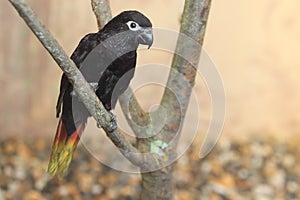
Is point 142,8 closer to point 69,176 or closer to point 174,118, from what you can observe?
point 69,176

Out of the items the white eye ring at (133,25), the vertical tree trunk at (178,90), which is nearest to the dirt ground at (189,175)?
the vertical tree trunk at (178,90)

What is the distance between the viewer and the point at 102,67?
3.66ft

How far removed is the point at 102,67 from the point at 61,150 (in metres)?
0.20

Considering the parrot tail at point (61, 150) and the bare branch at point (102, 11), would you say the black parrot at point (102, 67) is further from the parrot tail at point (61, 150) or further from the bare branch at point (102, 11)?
the bare branch at point (102, 11)

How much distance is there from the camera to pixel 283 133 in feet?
7.46

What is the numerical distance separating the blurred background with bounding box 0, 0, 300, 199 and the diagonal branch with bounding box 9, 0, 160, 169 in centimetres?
90

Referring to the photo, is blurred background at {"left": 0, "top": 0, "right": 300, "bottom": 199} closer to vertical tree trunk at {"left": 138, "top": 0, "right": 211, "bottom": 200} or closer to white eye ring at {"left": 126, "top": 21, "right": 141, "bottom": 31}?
vertical tree trunk at {"left": 138, "top": 0, "right": 211, "bottom": 200}

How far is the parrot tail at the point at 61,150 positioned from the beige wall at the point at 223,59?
783 mm

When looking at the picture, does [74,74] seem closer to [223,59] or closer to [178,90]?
[178,90]

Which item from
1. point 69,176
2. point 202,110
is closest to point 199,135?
point 202,110

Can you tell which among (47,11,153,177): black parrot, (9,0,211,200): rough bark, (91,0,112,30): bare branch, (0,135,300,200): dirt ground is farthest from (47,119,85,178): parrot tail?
(0,135,300,200): dirt ground

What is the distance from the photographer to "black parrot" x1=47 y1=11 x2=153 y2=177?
1.05 m

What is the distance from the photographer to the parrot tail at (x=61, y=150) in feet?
3.92

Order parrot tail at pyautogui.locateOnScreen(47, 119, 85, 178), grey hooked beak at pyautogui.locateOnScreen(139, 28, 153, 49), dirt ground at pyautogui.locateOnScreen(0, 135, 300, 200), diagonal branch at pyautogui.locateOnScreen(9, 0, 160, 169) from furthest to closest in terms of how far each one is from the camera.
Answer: dirt ground at pyautogui.locateOnScreen(0, 135, 300, 200) < parrot tail at pyautogui.locateOnScreen(47, 119, 85, 178) < grey hooked beak at pyautogui.locateOnScreen(139, 28, 153, 49) < diagonal branch at pyautogui.locateOnScreen(9, 0, 160, 169)
